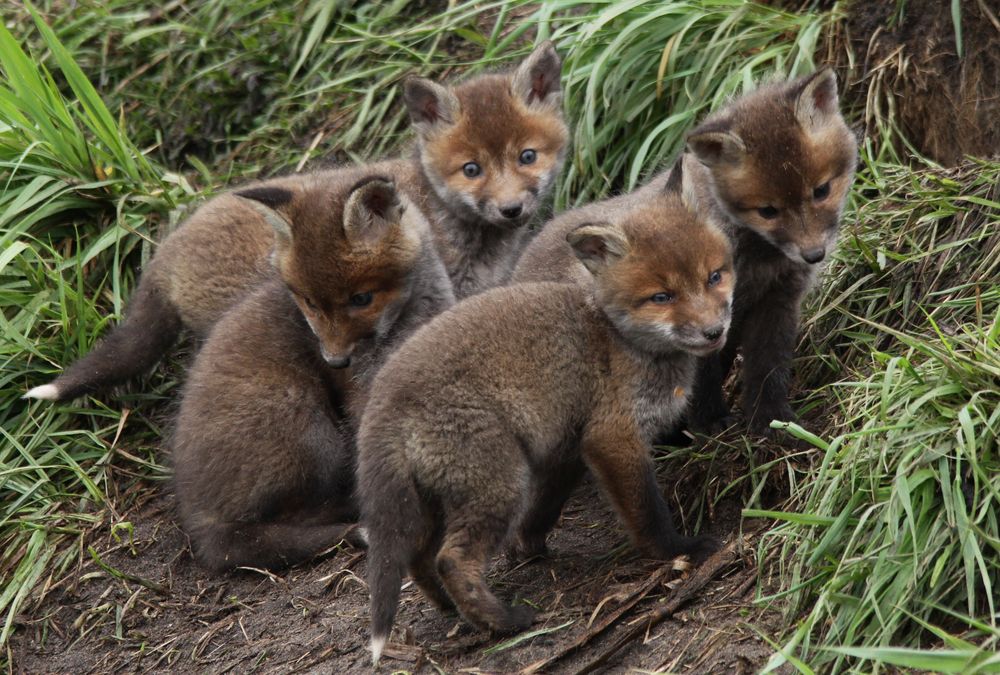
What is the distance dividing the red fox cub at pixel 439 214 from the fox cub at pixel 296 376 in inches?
25.2

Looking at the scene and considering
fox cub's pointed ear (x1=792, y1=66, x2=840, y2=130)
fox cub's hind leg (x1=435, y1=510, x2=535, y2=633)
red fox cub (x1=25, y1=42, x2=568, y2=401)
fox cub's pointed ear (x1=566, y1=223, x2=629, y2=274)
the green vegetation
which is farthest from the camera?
red fox cub (x1=25, y1=42, x2=568, y2=401)

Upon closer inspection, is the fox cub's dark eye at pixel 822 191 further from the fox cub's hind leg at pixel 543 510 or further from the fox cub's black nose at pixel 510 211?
the fox cub's black nose at pixel 510 211

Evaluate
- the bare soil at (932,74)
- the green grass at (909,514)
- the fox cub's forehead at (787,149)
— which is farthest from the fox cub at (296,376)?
the bare soil at (932,74)

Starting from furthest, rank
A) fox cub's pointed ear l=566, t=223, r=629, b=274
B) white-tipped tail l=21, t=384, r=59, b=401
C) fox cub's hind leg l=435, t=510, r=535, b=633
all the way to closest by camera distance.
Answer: white-tipped tail l=21, t=384, r=59, b=401 → fox cub's pointed ear l=566, t=223, r=629, b=274 → fox cub's hind leg l=435, t=510, r=535, b=633

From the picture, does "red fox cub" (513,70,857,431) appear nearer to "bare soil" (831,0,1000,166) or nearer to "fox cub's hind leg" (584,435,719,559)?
"fox cub's hind leg" (584,435,719,559)

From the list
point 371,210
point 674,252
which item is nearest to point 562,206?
point 371,210

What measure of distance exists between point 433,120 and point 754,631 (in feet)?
12.6

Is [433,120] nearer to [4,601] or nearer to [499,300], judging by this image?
[499,300]

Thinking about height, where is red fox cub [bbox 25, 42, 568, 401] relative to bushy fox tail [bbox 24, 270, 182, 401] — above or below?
above

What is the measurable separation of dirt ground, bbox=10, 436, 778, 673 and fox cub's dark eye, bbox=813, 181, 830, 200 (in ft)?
4.10

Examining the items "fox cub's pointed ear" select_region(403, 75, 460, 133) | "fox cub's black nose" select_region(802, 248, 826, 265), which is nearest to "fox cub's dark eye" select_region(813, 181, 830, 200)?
"fox cub's black nose" select_region(802, 248, 826, 265)

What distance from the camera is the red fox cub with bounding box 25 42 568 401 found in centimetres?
632

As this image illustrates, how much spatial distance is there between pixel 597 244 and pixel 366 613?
1786mm

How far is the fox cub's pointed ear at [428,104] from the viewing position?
6.75 m
